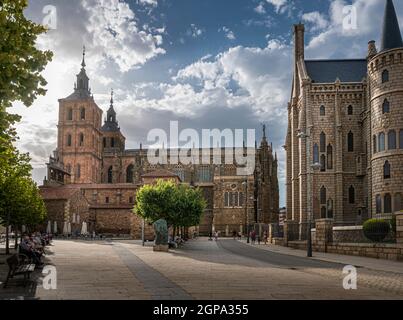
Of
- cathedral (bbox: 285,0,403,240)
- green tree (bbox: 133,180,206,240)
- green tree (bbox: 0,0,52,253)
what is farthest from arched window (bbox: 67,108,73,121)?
green tree (bbox: 0,0,52,253)

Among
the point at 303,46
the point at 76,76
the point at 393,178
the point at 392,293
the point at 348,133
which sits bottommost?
the point at 392,293

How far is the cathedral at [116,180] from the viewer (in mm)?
66938

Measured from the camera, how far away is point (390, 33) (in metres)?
40.5

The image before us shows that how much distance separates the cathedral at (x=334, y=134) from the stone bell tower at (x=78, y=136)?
54.0 meters

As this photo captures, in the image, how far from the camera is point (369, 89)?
41250 millimetres

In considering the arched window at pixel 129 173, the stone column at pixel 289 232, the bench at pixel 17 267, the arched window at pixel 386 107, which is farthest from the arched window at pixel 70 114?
the bench at pixel 17 267

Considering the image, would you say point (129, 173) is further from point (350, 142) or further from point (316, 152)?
point (350, 142)

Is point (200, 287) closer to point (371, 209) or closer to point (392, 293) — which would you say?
point (392, 293)

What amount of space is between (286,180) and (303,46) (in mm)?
15894

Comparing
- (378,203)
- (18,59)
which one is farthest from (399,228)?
(18,59)

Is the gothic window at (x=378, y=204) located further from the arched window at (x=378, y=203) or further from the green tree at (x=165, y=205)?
the green tree at (x=165, y=205)

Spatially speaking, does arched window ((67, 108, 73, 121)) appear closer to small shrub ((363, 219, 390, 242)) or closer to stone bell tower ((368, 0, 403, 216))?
stone bell tower ((368, 0, 403, 216))
